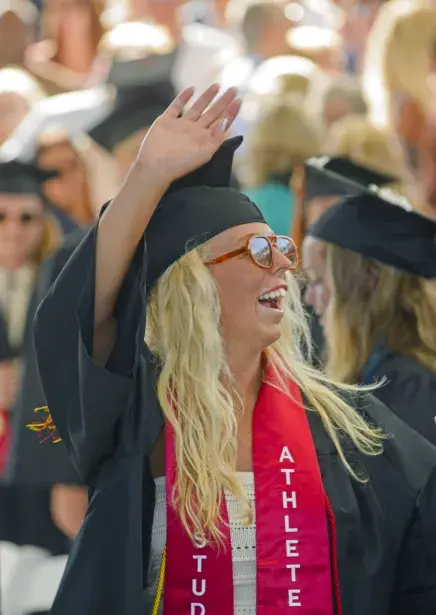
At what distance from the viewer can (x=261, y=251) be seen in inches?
104

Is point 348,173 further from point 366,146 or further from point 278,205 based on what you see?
point 366,146

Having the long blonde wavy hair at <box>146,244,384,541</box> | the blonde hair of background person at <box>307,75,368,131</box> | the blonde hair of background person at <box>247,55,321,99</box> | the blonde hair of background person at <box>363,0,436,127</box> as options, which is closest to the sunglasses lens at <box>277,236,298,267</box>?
the long blonde wavy hair at <box>146,244,384,541</box>

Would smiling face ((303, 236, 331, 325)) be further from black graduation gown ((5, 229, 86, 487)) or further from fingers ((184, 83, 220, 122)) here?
fingers ((184, 83, 220, 122))

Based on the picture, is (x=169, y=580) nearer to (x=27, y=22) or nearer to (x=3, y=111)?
(x=3, y=111)

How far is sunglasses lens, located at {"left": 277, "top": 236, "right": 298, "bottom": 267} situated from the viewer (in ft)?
8.85

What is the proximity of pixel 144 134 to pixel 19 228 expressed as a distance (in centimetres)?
93

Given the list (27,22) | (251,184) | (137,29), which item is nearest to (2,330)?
(251,184)

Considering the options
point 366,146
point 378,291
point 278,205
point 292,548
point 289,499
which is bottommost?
point 292,548

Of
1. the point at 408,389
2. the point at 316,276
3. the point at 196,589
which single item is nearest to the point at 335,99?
the point at 316,276

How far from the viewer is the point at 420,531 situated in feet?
8.73

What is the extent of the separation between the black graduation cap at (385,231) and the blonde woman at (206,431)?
34.6 inches

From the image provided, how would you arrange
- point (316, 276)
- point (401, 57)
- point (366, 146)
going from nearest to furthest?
1. point (316, 276)
2. point (366, 146)
3. point (401, 57)

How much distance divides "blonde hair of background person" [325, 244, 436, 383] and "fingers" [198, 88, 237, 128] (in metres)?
1.33

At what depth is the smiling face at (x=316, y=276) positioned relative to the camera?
3828 millimetres
